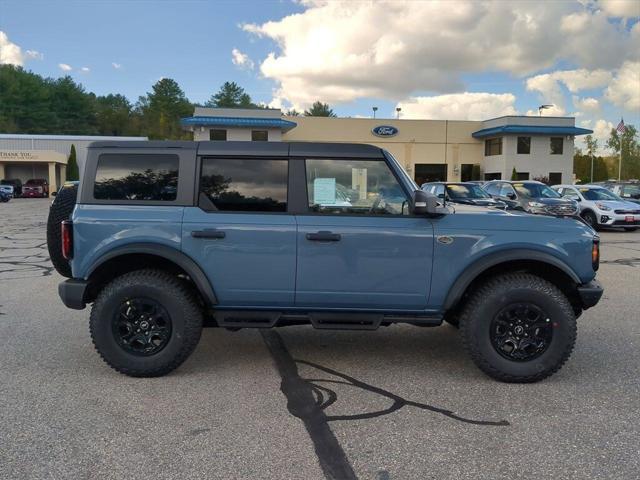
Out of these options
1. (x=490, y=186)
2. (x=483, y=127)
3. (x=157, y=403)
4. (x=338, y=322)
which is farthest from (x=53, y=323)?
(x=483, y=127)

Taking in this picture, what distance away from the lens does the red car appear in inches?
1946

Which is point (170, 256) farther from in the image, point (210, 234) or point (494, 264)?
point (494, 264)

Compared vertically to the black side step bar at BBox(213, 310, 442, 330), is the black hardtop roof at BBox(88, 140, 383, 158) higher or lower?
higher

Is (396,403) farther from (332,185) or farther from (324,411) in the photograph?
(332,185)

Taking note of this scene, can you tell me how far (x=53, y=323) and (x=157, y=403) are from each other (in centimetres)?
294

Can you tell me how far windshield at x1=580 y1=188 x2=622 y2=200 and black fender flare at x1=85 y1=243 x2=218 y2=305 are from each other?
17.1 meters

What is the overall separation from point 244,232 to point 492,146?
140 ft

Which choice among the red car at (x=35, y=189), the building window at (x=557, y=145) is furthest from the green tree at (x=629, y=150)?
the red car at (x=35, y=189)

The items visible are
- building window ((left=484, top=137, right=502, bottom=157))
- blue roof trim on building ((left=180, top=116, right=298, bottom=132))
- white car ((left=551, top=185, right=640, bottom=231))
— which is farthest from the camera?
building window ((left=484, top=137, right=502, bottom=157))

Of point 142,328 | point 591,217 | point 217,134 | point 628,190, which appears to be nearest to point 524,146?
point 628,190

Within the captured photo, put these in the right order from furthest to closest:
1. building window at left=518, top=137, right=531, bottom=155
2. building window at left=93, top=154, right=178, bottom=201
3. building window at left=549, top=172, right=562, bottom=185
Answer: building window at left=549, top=172, right=562, bottom=185
building window at left=518, top=137, right=531, bottom=155
building window at left=93, top=154, right=178, bottom=201

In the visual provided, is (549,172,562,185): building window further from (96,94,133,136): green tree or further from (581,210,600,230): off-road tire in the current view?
→ (96,94,133,136): green tree

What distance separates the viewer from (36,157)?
172ft

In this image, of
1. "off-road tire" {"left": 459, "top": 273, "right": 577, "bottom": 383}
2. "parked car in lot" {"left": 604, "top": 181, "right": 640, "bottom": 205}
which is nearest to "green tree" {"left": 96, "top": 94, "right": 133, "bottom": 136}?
"parked car in lot" {"left": 604, "top": 181, "right": 640, "bottom": 205}
